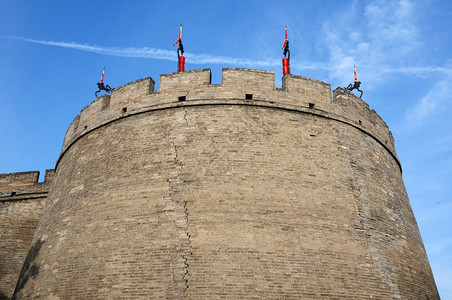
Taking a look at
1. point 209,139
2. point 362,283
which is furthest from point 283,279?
point 209,139

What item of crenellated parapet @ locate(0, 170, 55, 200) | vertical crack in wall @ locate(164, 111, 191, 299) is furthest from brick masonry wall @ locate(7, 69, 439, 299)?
crenellated parapet @ locate(0, 170, 55, 200)

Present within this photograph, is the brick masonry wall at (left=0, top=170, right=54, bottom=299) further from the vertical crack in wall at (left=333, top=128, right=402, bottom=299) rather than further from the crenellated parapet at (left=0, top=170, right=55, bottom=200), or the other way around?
the vertical crack in wall at (left=333, top=128, right=402, bottom=299)

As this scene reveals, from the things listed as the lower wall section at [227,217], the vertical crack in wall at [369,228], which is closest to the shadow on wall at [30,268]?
the lower wall section at [227,217]

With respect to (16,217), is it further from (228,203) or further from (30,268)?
(228,203)

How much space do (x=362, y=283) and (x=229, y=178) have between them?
9.00 ft

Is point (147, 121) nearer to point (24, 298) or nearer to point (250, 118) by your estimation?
point (250, 118)

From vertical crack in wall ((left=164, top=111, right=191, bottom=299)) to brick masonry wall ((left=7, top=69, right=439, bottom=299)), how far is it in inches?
0.8

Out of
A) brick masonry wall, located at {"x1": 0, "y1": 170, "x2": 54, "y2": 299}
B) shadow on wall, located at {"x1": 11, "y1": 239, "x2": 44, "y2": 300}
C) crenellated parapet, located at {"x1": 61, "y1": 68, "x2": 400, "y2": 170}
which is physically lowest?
shadow on wall, located at {"x1": 11, "y1": 239, "x2": 44, "y2": 300}

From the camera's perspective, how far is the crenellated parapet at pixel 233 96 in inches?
337

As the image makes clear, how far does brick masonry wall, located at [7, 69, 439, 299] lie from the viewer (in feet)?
22.3

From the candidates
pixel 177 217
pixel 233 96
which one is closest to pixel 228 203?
pixel 177 217

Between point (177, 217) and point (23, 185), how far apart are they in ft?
20.2

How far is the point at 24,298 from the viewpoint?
321 inches

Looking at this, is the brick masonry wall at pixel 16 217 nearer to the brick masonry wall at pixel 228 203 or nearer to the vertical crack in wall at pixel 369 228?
the brick masonry wall at pixel 228 203
